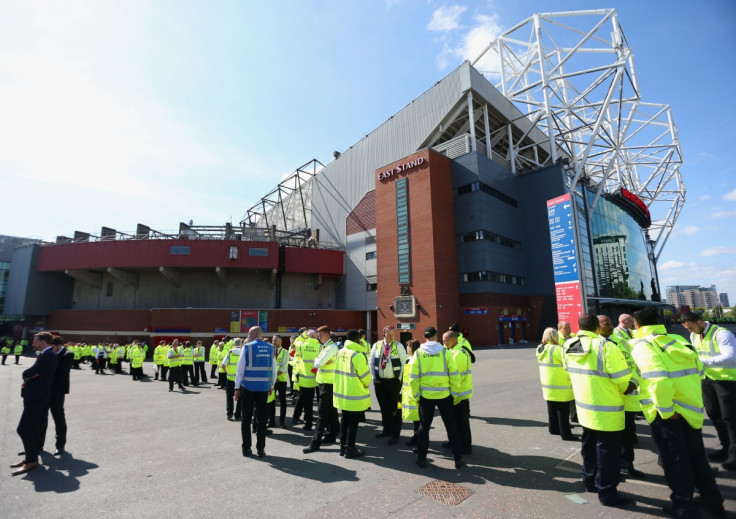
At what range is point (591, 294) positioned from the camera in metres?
38.2

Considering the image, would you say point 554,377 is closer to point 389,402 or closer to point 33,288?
point 389,402

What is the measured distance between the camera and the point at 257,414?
20.7 ft

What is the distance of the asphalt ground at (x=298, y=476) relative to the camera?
4090 mm

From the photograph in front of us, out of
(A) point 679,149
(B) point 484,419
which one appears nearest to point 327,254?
(B) point 484,419

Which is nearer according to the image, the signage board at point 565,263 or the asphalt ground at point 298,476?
the asphalt ground at point 298,476

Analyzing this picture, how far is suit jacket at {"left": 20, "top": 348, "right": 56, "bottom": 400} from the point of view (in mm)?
5734

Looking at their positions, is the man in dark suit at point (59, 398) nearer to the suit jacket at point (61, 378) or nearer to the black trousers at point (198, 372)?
the suit jacket at point (61, 378)

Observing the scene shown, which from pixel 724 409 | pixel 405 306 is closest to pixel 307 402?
pixel 724 409

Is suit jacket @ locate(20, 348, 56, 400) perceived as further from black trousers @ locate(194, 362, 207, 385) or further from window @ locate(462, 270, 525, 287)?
window @ locate(462, 270, 525, 287)

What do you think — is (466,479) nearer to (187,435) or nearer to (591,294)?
(187,435)

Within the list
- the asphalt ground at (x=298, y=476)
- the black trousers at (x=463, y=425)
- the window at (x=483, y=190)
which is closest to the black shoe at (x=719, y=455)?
the asphalt ground at (x=298, y=476)

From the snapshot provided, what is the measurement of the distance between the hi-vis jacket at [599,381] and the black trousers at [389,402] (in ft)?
11.8

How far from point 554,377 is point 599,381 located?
2.53 meters

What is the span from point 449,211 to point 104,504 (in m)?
34.2
